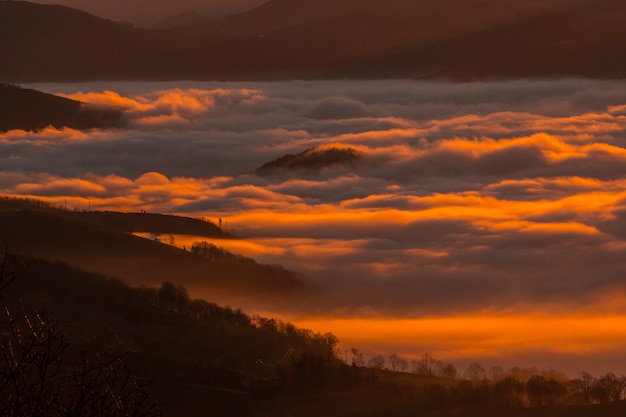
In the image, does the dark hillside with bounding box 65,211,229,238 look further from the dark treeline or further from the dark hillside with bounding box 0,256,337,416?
the dark treeline

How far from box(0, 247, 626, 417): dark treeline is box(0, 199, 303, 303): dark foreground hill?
14736 mm

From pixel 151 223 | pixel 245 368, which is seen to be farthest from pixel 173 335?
pixel 151 223

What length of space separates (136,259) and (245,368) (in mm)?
40991

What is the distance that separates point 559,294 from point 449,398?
7315 centimetres

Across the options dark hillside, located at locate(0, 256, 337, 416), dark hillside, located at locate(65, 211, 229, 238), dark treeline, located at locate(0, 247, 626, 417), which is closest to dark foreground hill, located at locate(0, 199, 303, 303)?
dark hillside, located at locate(0, 256, 337, 416)

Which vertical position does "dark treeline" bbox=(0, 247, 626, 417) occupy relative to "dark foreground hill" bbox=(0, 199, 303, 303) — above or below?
below

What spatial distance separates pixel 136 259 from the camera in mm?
99625

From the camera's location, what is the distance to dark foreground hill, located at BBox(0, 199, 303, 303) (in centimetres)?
9381

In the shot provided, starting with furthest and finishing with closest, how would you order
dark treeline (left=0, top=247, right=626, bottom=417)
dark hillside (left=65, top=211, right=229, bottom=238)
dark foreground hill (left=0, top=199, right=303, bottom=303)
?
dark hillside (left=65, top=211, right=229, bottom=238) → dark foreground hill (left=0, top=199, right=303, bottom=303) → dark treeline (left=0, top=247, right=626, bottom=417)

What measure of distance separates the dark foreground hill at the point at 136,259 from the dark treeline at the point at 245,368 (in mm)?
14736

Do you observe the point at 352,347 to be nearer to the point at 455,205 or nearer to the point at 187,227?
the point at 187,227

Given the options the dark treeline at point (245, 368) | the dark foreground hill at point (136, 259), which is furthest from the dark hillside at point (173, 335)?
the dark foreground hill at point (136, 259)

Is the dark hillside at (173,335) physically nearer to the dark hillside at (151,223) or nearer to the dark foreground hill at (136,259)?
the dark foreground hill at (136,259)

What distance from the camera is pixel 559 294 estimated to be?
408ft
